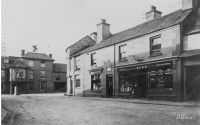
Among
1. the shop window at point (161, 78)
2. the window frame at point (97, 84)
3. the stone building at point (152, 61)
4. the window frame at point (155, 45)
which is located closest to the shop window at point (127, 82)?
the stone building at point (152, 61)

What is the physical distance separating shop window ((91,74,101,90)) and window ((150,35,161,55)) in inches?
268

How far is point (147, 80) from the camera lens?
52.7ft

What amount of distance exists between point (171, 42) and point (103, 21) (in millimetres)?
10937

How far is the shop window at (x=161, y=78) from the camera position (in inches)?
566

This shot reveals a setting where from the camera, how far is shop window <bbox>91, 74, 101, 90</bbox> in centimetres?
2136

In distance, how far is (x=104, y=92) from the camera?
2022cm

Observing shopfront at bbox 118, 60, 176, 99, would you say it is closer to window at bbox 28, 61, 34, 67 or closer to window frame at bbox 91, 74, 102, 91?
window frame at bbox 91, 74, 102, 91

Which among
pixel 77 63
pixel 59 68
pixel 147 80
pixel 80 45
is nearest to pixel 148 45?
pixel 147 80

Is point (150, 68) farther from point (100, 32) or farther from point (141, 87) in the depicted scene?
point (100, 32)

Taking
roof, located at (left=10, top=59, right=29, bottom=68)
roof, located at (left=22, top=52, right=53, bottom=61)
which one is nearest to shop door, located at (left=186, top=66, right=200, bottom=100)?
roof, located at (left=10, top=59, right=29, bottom=68)

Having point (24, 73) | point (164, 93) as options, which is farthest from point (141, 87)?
point (24, 73)

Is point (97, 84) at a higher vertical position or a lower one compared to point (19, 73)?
lower

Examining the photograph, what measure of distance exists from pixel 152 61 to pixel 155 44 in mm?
1209

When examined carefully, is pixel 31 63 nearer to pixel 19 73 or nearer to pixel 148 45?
pixel 19 73
